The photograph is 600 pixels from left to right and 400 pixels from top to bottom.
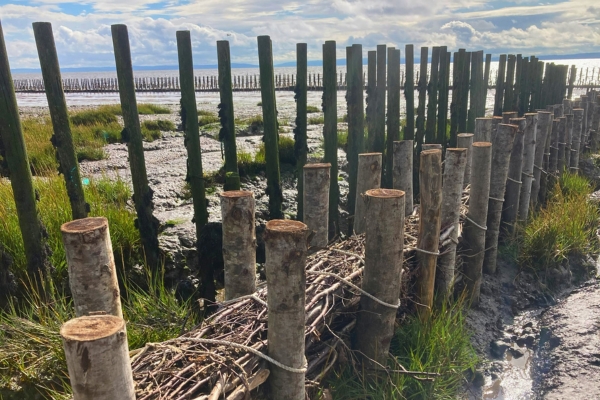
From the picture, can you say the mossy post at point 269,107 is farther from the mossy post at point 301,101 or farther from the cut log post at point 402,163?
the cut log post at point 402,163

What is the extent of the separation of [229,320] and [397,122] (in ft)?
14.1

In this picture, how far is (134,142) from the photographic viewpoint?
151 inches

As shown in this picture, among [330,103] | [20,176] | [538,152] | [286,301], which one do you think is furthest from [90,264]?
[538,152]

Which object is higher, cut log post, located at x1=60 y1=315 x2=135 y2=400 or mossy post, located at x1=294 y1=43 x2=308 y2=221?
mossy post, located at x1=294 y1=43 x2=308 y2=221

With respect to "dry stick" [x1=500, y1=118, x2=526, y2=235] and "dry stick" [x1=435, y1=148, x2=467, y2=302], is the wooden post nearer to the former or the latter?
"dry stick" [x1=435, y1=148, x2=467, y2=302]

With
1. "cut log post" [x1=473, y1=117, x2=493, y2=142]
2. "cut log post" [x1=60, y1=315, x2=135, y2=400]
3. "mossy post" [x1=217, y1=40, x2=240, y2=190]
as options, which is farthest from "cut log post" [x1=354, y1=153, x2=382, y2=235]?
"cut log post" [x1=60, y1=315, x2=135, y2=400]

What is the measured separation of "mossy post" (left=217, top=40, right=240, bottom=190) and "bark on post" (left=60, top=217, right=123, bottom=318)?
2.09 m

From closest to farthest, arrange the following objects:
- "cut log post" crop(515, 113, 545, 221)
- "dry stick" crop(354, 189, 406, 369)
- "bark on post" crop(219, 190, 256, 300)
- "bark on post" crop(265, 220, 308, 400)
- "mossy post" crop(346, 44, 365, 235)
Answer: "bark on post" crop(265, 220, 308, 400) < "bark on post" crop(219, 190, 256, 300) < "dry stick" crop(354, 189, 406, 369) < "mossy post" crop(346, 44, 365, 235) < "cut log post" crop(515, 113, 545, 221)

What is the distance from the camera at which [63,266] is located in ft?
13.4

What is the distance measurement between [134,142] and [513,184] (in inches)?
180

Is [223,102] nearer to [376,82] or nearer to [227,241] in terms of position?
[227,241]

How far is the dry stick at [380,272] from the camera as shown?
310cm

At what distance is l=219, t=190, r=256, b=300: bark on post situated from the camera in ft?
9.76

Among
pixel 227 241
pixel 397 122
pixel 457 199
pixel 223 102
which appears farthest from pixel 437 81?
pixel 227 241
